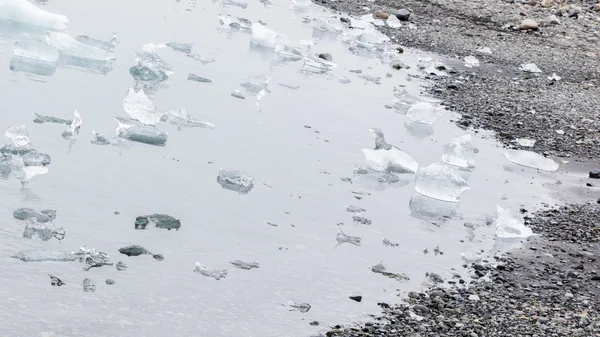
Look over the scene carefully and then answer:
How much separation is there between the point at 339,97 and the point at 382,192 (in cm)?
254

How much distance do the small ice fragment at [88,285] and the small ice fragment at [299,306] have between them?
1.00 metres

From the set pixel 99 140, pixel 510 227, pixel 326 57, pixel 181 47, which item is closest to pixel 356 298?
pixel 510 227

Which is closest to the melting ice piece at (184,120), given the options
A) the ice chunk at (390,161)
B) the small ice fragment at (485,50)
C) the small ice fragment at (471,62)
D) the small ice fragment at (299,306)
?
the ice chunk at (390,161)

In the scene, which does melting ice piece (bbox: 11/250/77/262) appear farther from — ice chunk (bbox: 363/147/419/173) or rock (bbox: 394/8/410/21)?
rock (bbox: 394/8/410/21)

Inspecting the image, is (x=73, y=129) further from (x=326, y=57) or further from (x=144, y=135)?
(x=326, y=57)

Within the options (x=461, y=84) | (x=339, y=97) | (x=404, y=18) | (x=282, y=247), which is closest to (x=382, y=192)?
(x=282, y=247)

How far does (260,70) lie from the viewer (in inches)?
381

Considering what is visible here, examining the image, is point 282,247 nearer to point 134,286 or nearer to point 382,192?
point 134,286

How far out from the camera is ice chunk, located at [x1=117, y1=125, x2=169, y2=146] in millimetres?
6766

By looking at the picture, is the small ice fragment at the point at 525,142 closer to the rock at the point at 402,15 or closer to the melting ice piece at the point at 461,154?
the melting ice piece at the point at 461,154

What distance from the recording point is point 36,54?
826 centimetres

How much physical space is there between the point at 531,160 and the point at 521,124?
1216 millimetres

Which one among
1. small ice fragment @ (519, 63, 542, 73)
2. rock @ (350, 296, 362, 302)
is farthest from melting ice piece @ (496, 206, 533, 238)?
small ice fragment @ (519, 63, 542, 73)

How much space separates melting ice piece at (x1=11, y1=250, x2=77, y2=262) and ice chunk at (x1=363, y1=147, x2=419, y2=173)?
3.14 meters
